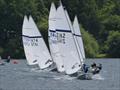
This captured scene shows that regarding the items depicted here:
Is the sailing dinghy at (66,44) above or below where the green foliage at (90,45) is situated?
above

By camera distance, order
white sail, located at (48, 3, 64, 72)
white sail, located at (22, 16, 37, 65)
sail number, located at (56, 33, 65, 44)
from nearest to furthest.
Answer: sail number, located at (56, 33, 65, 44)
white sail, located at (48, 3, 64, 72)
white sail, located at (22, 16, 37, 65)

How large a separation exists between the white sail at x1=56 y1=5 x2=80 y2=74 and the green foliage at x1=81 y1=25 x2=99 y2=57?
62.5 metres

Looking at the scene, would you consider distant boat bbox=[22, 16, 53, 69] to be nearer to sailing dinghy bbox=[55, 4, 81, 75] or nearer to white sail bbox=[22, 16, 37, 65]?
white sail bbox=[22, 16, 37, 65]

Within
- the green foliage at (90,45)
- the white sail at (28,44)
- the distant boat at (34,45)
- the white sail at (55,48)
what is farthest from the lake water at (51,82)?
the green foliage at (90,45)

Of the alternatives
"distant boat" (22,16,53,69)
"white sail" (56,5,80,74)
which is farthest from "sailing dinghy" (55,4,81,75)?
"distant boat" (22,16,53,69)

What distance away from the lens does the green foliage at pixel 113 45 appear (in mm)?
125438

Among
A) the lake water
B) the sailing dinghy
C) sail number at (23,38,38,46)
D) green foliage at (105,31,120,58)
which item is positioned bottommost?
green foliage at (105,31,120,58)

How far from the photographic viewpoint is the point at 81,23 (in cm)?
14062

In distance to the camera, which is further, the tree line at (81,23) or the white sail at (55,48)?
the tree line at (81,23)

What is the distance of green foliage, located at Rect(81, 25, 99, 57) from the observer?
411 feet

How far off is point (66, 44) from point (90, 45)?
65.6m

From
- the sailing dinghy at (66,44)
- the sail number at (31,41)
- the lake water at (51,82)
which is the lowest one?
the lake water at (51,82)

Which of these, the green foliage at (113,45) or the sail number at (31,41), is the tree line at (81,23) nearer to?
the green foliage at (113,45)

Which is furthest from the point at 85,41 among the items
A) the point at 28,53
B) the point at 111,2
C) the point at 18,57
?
the point at 28,53
